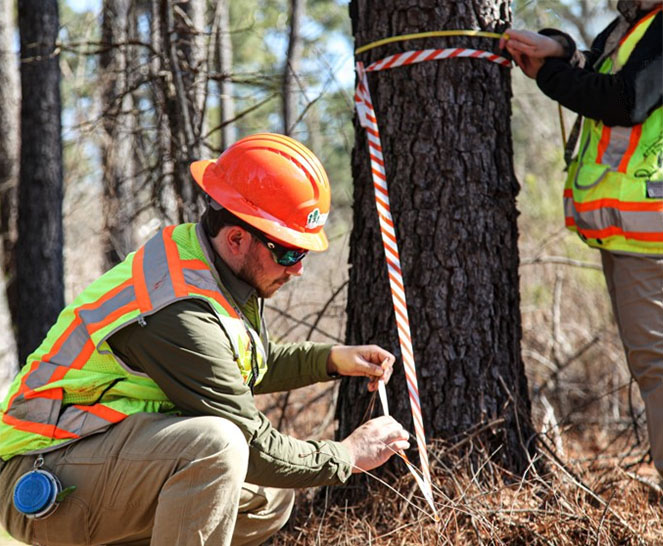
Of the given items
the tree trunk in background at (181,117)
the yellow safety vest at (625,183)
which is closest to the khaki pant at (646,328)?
the yellow safety vest at (625,183)

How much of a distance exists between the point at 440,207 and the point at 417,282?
34cm

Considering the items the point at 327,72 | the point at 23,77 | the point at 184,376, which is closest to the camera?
the point at 184,376

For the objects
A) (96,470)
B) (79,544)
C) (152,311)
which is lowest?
(79,544)

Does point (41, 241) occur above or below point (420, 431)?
above

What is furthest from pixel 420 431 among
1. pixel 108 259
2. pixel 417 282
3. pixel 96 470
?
pixel 108 259

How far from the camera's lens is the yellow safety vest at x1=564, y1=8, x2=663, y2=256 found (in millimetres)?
Result: 3162

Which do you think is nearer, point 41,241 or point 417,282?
point 417,282

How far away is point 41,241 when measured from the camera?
6.93 meters

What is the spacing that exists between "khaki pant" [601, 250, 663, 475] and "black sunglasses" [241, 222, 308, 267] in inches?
53.0

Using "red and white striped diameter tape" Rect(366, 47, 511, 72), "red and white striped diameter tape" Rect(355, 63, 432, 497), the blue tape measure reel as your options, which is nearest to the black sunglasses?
"red and white striped diameter tape" Rect(355, 63, 432, 497)

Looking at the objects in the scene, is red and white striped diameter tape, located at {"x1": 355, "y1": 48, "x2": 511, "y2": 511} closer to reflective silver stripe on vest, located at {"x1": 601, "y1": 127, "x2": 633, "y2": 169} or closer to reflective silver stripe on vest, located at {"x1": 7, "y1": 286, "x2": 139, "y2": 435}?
reflective silver stripe on vest, located at {"x1": 601, "y1": 127, "x2": 633, "y2": 169}

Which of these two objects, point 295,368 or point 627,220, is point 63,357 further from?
point 627,220

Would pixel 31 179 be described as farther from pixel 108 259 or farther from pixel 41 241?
pixel 108 259

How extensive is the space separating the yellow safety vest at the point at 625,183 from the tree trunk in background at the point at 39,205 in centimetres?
485
